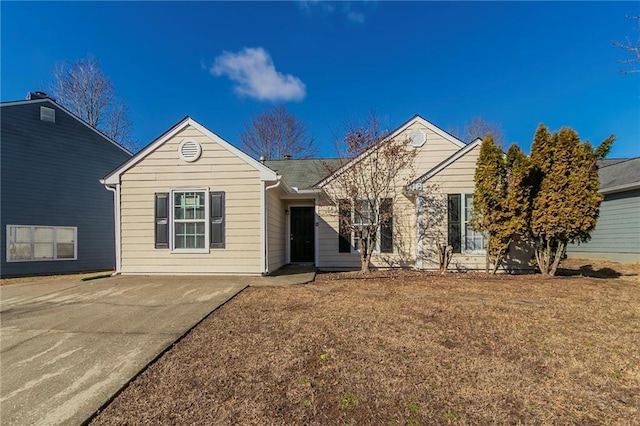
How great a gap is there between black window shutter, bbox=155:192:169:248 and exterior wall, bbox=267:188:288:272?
8.93 ft

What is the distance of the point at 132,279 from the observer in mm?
7934

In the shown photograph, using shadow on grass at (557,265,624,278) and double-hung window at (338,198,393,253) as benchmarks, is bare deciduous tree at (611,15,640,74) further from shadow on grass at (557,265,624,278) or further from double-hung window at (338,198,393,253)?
double-hung window at (338,198,393,253)

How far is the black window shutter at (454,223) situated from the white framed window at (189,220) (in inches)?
277

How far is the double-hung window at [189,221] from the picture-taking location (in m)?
8.36

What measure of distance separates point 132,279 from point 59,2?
813 cm

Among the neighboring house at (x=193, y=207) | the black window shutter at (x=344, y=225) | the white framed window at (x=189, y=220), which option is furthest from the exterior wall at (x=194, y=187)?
the black window shutter at (x=344, y=225)

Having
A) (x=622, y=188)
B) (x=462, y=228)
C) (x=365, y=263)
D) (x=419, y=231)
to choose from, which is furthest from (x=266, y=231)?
(x=622, y=188)

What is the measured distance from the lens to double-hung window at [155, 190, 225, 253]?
27.4 ft

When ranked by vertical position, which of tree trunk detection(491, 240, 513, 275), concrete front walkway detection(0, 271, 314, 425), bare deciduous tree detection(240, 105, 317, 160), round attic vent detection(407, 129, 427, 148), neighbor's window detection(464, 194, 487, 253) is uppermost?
bare deciduous tree detection(240, 105, 317, 160)

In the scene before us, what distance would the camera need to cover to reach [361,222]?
9.52 metres

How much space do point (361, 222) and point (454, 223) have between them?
2.80m

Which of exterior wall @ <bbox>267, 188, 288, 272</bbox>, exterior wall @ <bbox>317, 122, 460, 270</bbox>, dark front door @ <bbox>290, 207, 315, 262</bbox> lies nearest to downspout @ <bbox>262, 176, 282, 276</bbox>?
exterior wall @ <bbox>267, 188, 288, 272</bbox>

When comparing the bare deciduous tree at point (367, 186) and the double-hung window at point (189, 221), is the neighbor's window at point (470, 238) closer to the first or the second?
the bare deciduous tree at point (367, 186)

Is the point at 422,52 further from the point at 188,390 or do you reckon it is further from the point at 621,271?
the point at 188,390
